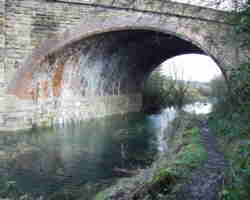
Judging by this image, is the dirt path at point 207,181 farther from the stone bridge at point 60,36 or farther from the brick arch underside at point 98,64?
the brick arch underside at point 98,64

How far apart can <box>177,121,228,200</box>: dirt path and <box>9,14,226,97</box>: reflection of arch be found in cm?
537

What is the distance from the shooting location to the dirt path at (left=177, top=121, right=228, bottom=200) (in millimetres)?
3465

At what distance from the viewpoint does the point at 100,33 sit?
10.2 metres

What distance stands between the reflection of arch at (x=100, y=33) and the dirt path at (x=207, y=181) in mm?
5373

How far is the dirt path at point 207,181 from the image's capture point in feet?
11.4

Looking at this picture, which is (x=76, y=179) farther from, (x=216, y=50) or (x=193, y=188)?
(x=216, y=50)

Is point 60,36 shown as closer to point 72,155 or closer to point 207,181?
point 72,155

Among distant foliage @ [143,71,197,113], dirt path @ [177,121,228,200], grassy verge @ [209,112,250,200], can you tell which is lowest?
dirt path @ [177,121,228,200]

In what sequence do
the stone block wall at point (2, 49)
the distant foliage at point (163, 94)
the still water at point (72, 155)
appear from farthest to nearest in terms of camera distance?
the distant foliage at point (163, 94) < the stone block wall at point (2, 49) < the still water at point (72, 155)

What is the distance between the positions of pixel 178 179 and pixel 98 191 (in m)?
1.79

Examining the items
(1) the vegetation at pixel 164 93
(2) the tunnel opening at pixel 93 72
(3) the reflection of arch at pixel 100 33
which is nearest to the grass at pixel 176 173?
(3) the reflection of arch at pixel 100 33

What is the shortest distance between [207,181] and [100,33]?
7.62 m

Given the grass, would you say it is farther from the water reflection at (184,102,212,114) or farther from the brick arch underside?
the water reflection at (184,102,212,114)

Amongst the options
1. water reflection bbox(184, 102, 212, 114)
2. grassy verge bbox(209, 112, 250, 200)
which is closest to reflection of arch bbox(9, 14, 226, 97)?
grassy verge bbox(209, 112, 250, 200)
